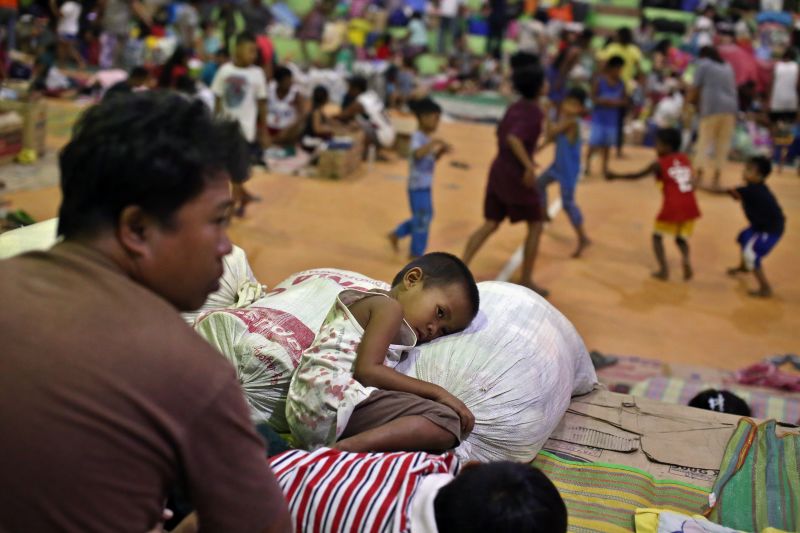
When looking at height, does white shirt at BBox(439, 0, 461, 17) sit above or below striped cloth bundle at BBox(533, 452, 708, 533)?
above

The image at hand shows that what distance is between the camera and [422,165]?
5.77 metres

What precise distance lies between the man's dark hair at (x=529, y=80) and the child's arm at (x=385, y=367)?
3.27 metres

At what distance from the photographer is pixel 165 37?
13719mm

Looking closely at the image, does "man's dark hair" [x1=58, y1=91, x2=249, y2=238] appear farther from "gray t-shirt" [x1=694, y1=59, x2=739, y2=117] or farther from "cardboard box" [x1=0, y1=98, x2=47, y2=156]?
"gray t-shirt" [x1=694, y1=59, x2=739, y2=117]

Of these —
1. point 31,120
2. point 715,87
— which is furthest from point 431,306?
point 715,87

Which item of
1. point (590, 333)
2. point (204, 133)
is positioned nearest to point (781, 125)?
point (590, 333)

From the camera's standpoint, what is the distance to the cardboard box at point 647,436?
106 inches

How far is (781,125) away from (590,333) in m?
7.22

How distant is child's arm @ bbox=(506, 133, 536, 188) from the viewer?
5316 millimetres

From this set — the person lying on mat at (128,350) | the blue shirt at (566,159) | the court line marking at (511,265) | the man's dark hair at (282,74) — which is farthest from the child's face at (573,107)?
the person lying on mat at (128,350)

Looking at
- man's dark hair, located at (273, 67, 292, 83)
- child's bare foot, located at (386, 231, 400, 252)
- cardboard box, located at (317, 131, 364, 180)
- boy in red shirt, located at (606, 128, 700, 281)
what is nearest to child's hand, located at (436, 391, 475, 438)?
child's bare foot, located at (386, 231, 400, 252)

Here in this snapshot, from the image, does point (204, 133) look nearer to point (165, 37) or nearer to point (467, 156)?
point (467, 156)

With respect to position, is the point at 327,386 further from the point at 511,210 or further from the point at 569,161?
the point at 569,161

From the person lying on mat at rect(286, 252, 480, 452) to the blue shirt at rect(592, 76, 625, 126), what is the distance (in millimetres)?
7085
